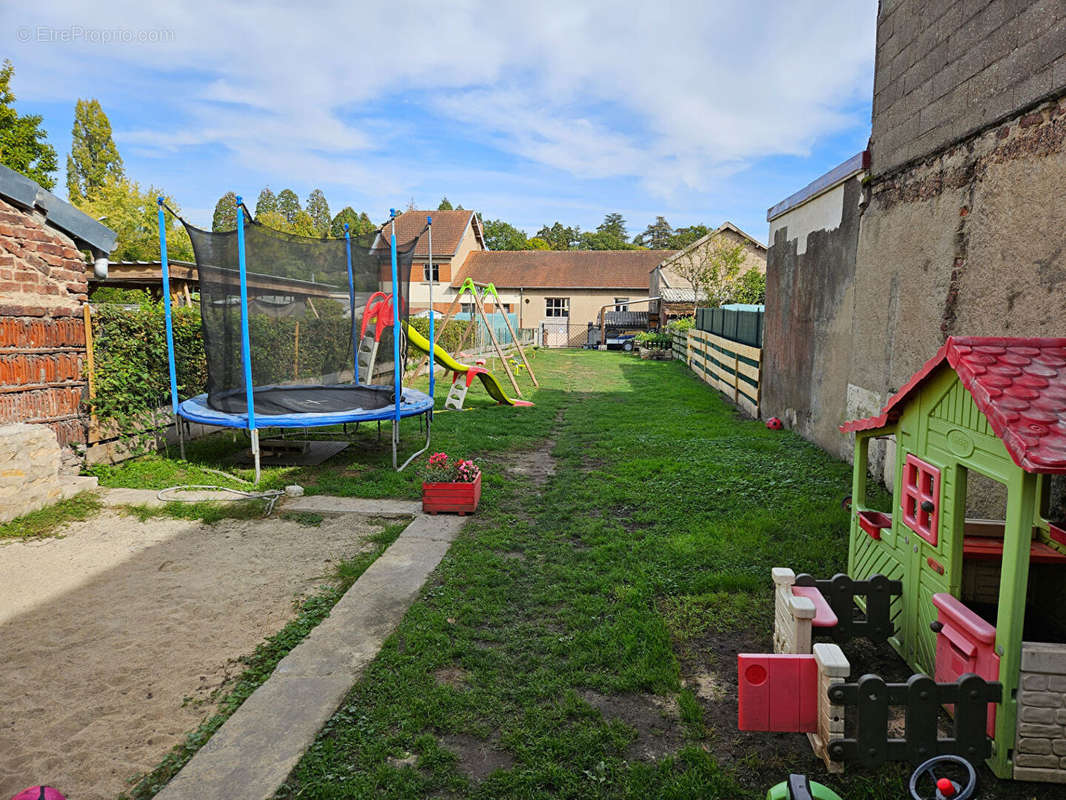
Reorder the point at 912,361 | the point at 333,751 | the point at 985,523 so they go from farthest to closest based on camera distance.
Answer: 1. the point at 912,361
2. the point at 985,523
3. the point at 333,751

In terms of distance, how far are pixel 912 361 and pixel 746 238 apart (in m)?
29.2

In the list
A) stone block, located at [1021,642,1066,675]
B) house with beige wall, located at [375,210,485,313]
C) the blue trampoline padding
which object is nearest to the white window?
house with beige wall, located at [375,210,485,313]

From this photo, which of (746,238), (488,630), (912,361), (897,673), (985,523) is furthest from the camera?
(746,238)

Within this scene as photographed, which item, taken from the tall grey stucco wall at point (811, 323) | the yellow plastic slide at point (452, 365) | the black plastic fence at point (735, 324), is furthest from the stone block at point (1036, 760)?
the black plastic fence at point (735, 324)

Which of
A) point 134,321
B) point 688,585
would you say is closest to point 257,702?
point 688,585

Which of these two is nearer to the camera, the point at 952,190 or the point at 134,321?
the point at 952,190

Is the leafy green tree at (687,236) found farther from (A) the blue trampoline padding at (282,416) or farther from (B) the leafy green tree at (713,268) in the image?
(A) the blue trampoline padding at (282,416)

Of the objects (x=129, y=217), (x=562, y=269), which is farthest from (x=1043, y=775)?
(x=129, y=217)

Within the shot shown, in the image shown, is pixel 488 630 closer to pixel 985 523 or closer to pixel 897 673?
pixel 897 673

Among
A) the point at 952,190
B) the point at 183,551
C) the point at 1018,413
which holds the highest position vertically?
the point at 952,190

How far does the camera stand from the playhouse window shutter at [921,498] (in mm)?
2945

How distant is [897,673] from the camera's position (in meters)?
3.19

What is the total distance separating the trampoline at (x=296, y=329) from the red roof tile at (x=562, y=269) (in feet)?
94.6

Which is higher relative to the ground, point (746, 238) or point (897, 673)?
point (746, 238)
